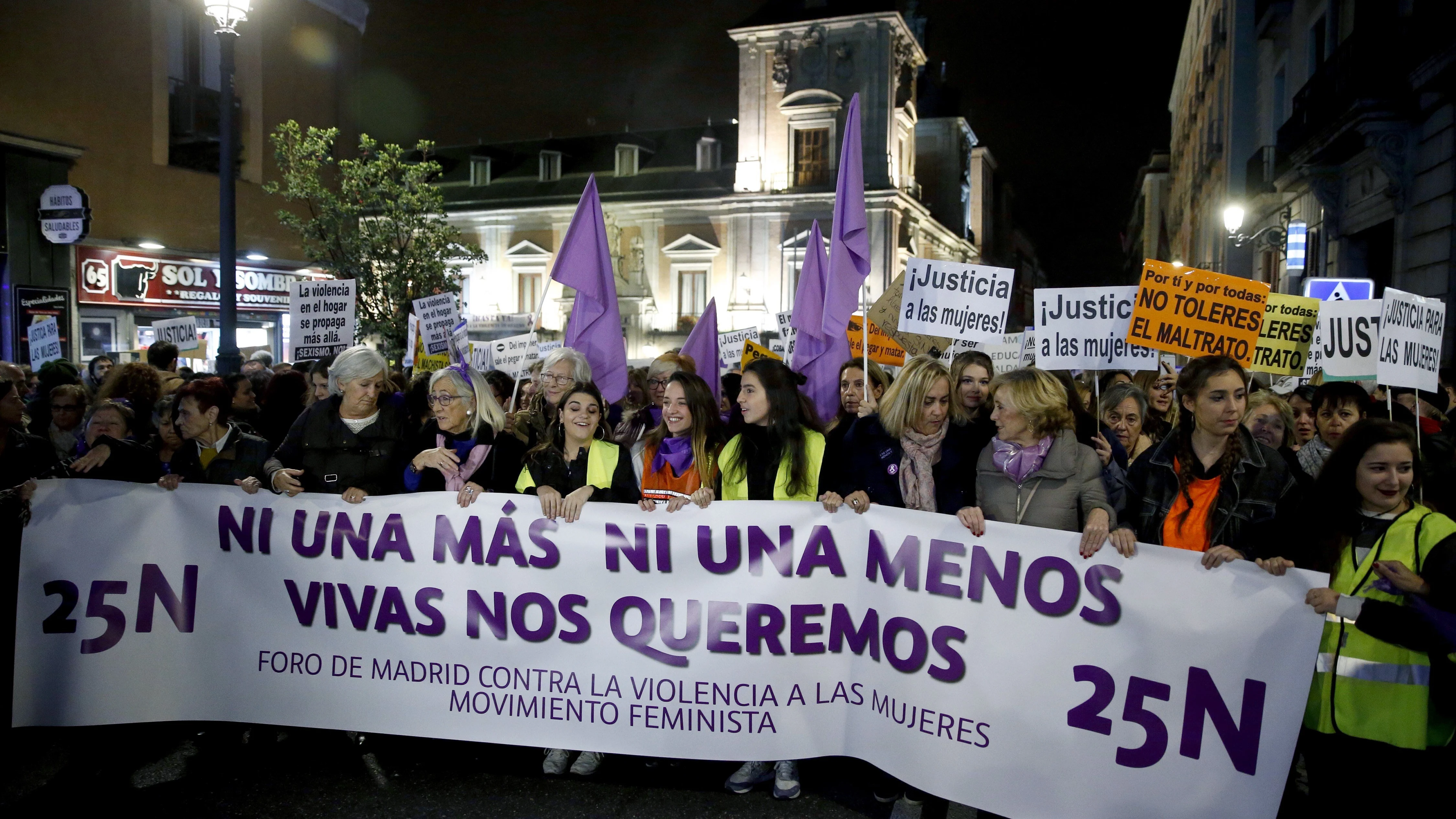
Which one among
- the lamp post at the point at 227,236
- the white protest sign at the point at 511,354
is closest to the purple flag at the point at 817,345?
the white protest sign at the point at 511,354

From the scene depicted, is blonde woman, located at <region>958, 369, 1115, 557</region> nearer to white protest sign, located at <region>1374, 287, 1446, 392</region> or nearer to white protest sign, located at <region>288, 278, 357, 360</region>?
white protest sign, located at <region>1374, 287, 1446, 392</region>

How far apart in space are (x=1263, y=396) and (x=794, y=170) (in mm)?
41618

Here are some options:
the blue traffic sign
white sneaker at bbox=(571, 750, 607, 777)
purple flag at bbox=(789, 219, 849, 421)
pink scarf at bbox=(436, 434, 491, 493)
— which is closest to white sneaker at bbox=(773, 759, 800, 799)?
white sneaker at bbox=(571, 750, 607, 777)

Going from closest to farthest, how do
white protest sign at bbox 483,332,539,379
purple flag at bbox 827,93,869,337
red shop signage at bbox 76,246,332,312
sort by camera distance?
purple flag at bbox 827,93,869,337 → white protest sign at bbox 483,332,539,379 → red shop signage at bbox 76,246,332,312

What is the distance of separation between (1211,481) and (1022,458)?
695 millimetres

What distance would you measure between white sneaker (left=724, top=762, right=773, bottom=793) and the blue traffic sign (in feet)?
26.6

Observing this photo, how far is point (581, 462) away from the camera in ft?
14.6

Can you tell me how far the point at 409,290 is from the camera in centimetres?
2295

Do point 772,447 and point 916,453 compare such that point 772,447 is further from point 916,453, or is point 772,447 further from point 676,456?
point 916,453

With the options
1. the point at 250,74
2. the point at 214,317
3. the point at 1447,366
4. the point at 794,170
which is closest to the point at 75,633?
the point at 1447,366

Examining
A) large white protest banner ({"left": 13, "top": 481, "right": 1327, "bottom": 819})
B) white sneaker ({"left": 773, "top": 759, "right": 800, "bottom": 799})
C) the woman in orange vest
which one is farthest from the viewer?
the woman in orange vest

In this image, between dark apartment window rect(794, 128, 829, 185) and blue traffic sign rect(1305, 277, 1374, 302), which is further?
dark apartment window rect(794, 128, 829, 185)

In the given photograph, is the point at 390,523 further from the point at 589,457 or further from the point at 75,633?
the point at 75,633

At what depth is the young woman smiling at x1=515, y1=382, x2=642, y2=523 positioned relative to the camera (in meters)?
4.40
